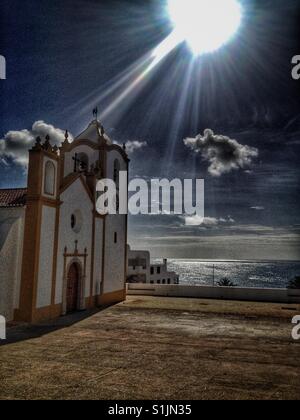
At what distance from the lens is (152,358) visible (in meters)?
10.7

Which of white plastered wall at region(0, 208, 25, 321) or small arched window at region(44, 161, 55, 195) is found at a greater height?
small arched window at region(44, 161, 55, 195)

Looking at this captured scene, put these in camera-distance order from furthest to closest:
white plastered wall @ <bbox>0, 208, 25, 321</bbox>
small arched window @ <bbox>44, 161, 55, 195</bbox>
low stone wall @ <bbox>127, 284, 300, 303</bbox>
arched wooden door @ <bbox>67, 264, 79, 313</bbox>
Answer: low stone wall @ <bbox>127, 284, 300, 303</bbox>
arched wooden door @ <bbox>67, 264, 79, 313</bbox>
small arched window @ <bbox>44, 161, 55, 195</bbox>
white plastered wall @ <bbox>0, 208, 25, 321</bbox>

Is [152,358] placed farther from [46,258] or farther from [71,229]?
[71,229]

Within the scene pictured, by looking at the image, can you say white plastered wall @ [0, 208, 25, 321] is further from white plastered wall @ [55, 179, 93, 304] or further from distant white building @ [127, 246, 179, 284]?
distant white building @ [127, 246, 179, 284]

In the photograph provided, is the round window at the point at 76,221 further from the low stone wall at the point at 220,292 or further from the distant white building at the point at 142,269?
the distant white building at the point at 142,269

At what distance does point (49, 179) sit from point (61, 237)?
9.71 feet

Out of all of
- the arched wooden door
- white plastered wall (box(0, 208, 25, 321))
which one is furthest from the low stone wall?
white plastered wall (box(0, 208, 25, 321))

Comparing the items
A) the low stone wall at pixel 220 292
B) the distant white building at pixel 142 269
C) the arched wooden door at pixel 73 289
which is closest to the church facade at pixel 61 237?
the arched wooden door at pixel 73 289

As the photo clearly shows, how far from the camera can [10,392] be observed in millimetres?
7660

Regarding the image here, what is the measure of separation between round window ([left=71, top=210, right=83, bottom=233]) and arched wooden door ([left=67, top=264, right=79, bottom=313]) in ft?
6.60

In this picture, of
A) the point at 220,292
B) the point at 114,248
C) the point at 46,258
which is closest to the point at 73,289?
the point at 46,258

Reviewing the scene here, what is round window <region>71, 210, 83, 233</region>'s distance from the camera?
64.3ft

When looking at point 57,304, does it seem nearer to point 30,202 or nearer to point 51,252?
point 51,252
